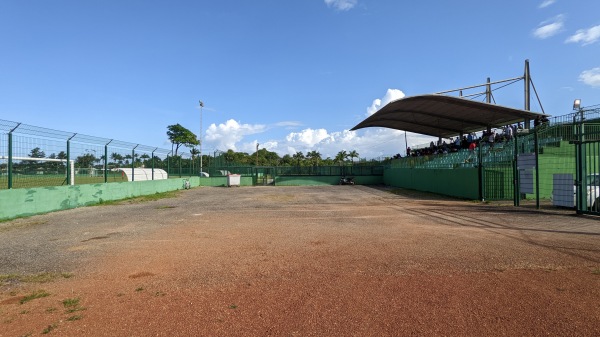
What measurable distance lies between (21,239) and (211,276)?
19.5 feet

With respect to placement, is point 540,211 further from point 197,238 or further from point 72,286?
point 72,286

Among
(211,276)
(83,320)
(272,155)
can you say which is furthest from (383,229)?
(272,155)

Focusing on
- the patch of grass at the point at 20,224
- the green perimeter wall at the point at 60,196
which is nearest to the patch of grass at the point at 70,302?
the patch of grass at the point at 20,224

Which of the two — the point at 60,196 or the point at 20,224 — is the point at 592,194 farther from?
the point at 60,196

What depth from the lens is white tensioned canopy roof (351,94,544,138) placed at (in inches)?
921

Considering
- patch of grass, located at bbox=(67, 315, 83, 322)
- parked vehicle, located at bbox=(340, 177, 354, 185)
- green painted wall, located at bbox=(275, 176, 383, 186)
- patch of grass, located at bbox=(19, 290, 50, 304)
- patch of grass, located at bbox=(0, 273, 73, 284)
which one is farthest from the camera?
green painted wall, located at bbox=(275, 176, 383, 186)

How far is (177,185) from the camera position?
2947cm

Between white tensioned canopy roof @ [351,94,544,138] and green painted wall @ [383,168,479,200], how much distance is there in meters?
4.84

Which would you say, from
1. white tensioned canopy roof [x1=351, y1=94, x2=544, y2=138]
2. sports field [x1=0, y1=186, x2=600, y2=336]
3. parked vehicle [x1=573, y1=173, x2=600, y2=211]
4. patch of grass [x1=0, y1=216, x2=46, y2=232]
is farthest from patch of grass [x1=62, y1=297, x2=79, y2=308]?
white tensioned canopy roof [x1=351, y1=94, x2=544, y2=138]

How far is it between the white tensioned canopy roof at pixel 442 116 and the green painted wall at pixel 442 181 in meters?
4.84

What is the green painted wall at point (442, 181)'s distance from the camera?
18.8m

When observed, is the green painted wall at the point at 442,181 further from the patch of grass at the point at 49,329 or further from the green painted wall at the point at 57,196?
the green painted wall at the point at 57,196

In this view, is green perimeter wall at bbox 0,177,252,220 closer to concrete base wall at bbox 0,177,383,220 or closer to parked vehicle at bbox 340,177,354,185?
concrete base wall at bbox 0,177,383,220

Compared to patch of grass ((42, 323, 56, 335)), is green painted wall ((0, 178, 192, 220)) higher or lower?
higher
